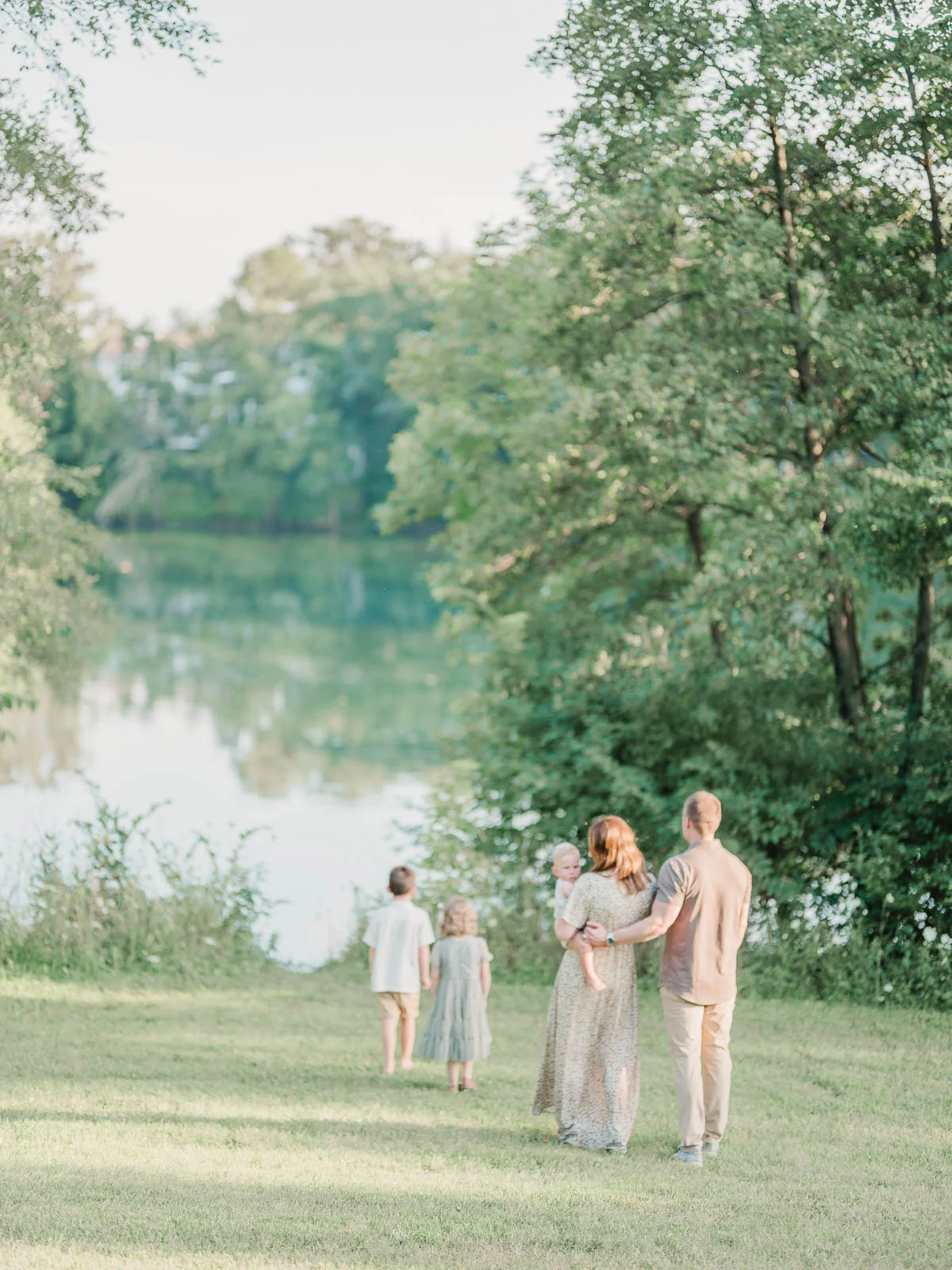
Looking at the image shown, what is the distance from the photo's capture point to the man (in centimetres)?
664

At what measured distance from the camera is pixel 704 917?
6.67 metres

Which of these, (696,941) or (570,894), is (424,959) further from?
(696,941)

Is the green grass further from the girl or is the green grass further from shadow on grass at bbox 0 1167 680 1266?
the girl

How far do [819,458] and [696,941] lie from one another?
6.95 metres

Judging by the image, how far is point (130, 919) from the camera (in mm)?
12062

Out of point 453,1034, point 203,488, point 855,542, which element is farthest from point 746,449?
point 203,488

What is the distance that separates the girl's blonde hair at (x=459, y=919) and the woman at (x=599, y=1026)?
1.34 m

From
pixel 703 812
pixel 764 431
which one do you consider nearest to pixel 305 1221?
pixel 703 812

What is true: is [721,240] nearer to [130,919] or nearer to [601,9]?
[601,9]

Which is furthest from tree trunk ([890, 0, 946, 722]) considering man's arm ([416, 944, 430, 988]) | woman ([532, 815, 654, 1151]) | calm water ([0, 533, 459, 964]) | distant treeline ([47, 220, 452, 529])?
distant treeline ([47, 220, 452, 529])

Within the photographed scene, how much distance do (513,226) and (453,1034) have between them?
32.2 ft

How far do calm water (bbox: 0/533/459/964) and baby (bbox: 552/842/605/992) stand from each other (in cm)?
592

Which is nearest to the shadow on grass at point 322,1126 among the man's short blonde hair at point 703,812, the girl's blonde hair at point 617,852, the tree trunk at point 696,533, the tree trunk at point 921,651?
the girl's blonde hair at point 617,852

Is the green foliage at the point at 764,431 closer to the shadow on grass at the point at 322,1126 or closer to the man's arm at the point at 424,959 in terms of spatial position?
the man's arm at the point at 424,959
